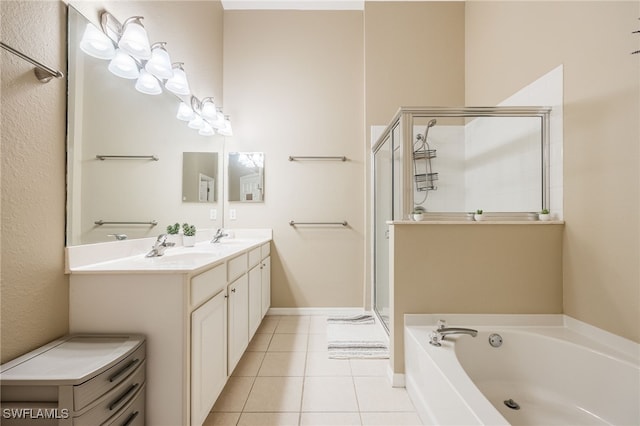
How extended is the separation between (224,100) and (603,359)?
3524mm

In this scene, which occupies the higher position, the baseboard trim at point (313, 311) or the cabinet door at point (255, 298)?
the cabinet door at point (255, 298)

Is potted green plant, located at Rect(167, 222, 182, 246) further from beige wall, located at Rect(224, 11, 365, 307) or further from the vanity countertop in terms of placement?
beige wall, located at Rect(224, 11, 365, 307)

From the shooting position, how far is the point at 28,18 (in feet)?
3.34

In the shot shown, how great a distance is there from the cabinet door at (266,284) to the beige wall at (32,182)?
1602 millimetres

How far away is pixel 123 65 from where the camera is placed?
4.82 feet

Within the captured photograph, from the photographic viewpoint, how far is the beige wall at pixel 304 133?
120 inches

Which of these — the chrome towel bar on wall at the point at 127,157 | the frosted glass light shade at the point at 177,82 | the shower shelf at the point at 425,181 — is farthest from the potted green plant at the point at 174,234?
the shower shelf at the point at 425,181

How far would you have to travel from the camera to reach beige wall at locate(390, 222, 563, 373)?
5.40ft

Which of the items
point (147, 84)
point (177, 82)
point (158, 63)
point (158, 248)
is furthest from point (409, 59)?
point (158, 248)

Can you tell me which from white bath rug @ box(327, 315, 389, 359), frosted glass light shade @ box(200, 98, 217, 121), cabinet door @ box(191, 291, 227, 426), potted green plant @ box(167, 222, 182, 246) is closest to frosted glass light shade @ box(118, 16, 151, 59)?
frosted glass light shade @ box(200, 98, 217, 121)

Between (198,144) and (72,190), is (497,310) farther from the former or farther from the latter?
(198,144)

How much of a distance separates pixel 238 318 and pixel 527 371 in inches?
65.7

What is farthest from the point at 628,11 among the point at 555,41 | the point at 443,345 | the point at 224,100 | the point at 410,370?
the point at 224,100

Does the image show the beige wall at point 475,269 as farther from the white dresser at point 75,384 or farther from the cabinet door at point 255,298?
the white dresser at point 75,384
